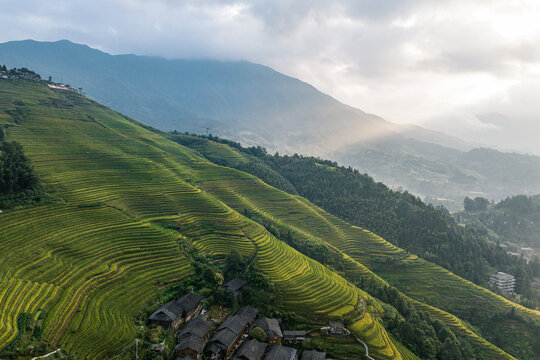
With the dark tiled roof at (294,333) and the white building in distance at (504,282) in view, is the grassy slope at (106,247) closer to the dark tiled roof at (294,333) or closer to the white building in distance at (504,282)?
the dark tiled roof at (294,333)

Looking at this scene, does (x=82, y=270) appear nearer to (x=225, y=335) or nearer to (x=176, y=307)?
(x=176, y=307)

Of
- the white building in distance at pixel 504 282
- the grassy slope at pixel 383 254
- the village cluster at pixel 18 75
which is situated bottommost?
the white building in distance at pixel 504 282

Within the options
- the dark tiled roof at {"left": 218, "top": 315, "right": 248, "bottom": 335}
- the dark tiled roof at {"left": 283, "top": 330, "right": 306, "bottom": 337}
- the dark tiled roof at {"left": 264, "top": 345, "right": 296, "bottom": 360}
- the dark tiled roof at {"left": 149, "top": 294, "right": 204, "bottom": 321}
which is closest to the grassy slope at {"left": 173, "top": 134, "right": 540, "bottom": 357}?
the dark tiled roof at {"left": 283, "top": 330, "right": 306, "bottom": 337}

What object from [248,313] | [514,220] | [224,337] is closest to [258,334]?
[224,337]

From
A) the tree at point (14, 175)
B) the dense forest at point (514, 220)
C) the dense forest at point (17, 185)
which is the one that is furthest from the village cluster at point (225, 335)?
the dense forest at point (514, 220)

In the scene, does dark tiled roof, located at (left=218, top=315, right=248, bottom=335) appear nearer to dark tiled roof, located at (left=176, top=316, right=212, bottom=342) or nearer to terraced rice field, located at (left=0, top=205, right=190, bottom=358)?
dark tiled roof, located at (left=176, top=316, right=212, bottom=342)

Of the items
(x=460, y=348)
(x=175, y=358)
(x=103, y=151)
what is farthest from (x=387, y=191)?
(x=175, y=358)

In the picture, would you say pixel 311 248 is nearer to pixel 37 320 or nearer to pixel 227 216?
pixel 227 216
